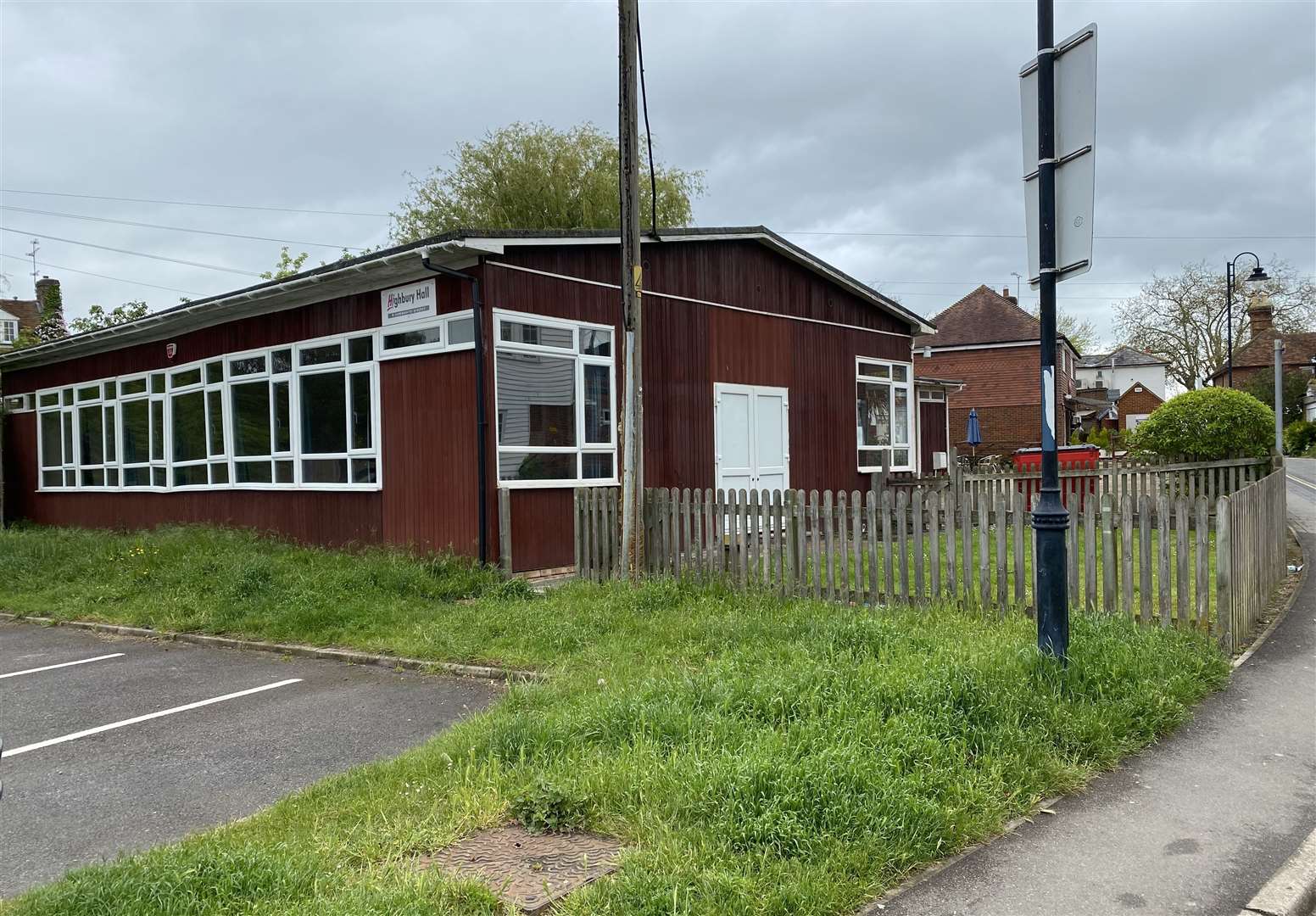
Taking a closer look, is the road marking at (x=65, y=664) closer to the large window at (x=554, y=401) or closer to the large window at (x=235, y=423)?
the large window at (x=235, y=423)

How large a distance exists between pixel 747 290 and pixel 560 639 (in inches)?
344

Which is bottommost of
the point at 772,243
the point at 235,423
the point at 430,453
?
the point at 430,453

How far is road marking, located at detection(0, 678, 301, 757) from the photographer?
20.3 ft

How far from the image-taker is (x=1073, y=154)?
5.98 meters

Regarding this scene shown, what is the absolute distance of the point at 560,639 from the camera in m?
7.81

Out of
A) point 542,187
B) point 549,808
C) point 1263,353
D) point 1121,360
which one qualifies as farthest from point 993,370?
point 1121,360

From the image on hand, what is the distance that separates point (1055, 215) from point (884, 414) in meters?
12.6

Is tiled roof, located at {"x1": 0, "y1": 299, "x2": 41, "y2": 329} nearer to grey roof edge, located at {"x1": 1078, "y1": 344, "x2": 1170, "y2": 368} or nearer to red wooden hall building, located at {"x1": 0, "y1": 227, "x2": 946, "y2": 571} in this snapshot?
red wooden hall building, located at {"x1": 0, "y1": 227, "x2": 946, "y2": 571}

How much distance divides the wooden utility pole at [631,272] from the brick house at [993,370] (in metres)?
28.2

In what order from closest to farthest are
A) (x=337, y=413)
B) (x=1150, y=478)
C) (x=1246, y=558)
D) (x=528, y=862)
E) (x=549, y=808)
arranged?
(x=528, y=862), (x=549, y=808), (x=1246, y=558), (x=337, y=413), (x=1150, y=478)

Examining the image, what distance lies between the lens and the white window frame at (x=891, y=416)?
696 inches

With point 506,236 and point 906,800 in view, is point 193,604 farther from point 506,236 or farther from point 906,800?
point 906,800

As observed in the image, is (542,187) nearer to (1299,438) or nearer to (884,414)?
(884,414)

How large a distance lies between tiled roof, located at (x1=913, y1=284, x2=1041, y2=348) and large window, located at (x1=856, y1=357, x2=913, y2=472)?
19823 millimetres
